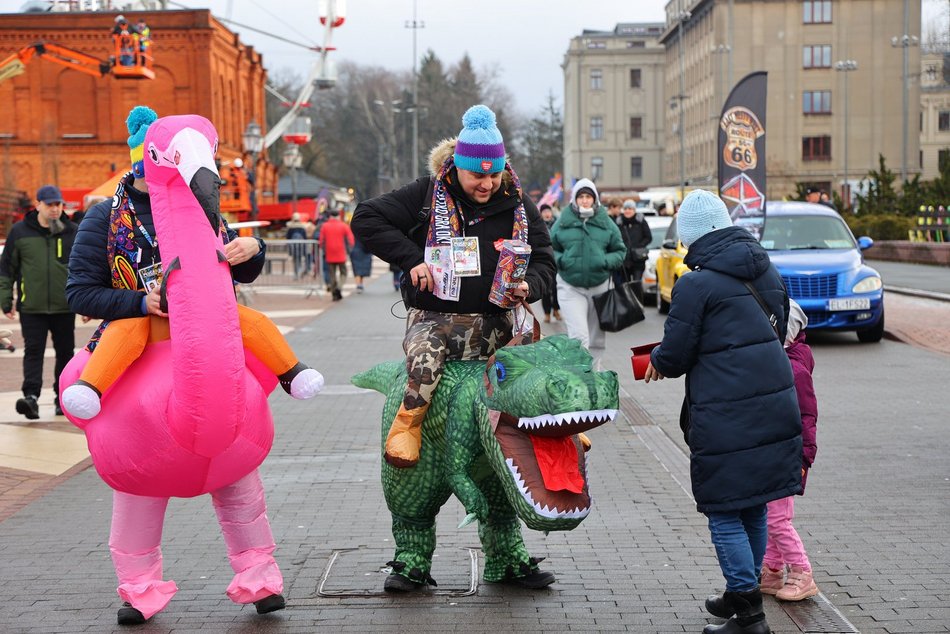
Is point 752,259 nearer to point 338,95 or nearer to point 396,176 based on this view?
point 396,176

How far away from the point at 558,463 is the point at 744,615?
3.24ft

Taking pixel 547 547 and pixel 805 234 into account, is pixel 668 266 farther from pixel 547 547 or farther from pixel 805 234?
pixel 547 547

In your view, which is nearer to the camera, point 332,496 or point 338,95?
point 332,496

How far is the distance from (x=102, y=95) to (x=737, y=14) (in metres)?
46.2

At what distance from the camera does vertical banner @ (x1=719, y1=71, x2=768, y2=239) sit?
19031mm

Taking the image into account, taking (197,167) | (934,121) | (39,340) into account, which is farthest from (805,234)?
(934,121)

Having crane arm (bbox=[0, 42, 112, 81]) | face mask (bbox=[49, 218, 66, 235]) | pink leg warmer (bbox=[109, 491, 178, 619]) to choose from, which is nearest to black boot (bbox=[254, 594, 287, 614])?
pink leg warmer (bbox=[109, 491, 178, 619])

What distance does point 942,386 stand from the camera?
1273 centimetres

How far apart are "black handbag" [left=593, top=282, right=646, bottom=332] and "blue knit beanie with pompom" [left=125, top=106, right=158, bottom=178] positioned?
6170 mm

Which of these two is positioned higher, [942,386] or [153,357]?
[153,357]

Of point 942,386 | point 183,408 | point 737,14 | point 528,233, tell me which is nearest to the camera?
point 183,408

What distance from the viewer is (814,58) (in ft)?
273

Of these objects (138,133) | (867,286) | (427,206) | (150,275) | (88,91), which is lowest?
(867,286)

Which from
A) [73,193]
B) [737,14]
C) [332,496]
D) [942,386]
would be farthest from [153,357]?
[737,14]
